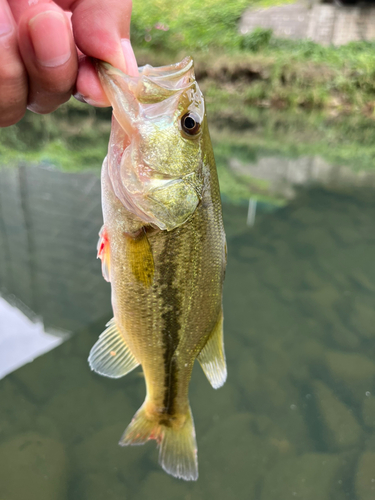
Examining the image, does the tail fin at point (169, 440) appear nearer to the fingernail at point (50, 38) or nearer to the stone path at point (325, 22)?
the fingernail at point (50, 38)

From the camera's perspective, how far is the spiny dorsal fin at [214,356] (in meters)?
1.48

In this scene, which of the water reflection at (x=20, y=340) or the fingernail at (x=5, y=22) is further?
the water reflection at (x=20, y=340)

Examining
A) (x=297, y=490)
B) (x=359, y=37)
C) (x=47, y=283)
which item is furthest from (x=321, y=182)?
(x=359, y=37)

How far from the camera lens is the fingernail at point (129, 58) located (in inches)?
41.6

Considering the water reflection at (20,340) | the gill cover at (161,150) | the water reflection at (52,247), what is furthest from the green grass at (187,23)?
the gill cover at (161,150)

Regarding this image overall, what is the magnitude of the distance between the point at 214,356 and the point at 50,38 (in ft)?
3.82

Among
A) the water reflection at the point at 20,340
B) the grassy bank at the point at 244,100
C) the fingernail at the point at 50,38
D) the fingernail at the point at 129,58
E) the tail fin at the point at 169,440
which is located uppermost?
the fingernail at the point at 50,38

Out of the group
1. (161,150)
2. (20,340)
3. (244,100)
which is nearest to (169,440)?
(161,150)

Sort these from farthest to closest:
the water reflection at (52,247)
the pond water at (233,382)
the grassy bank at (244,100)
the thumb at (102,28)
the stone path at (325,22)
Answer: the stone path at (325,22) < the grassy bank at (244,100) < the water reflection at (52,247) < the pond water at (233,382) < the thumb at (102,28)

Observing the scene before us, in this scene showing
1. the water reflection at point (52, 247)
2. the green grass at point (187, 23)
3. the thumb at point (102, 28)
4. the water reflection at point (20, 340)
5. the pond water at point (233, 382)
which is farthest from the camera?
the green grass at point (187, 23)

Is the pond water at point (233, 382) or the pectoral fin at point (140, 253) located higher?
the pectoral fin at point (140, 253)

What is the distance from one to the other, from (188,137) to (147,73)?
0.72 ft

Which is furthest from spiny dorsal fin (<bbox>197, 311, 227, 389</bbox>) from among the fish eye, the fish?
the fish eye

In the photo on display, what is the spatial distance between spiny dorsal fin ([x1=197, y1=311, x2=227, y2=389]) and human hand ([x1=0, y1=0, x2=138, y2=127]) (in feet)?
2.96
